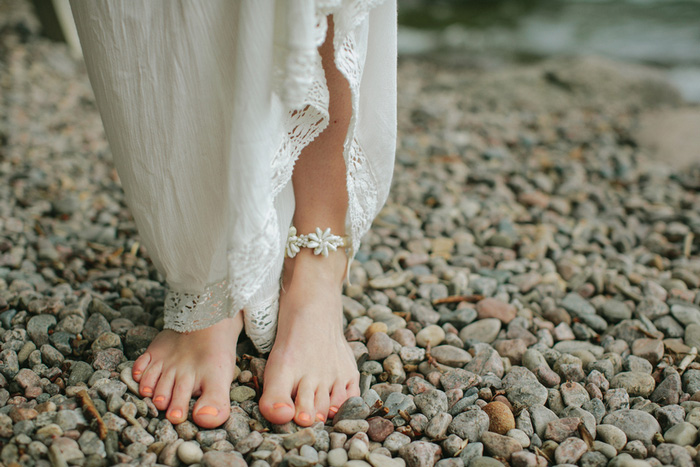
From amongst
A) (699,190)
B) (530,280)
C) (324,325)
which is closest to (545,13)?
(699,190)

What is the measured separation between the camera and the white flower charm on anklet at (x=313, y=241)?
132 cm

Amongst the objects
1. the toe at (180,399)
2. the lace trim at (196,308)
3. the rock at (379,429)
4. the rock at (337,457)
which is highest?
the lace trim at (196,308)

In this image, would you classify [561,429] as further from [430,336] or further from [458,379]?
[430,336]

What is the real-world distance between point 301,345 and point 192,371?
0.25 metres

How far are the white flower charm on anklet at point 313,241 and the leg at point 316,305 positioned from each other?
0.05 feet

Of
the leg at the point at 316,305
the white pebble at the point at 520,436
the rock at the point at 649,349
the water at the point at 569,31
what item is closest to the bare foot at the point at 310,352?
the leg at the point at 316,305

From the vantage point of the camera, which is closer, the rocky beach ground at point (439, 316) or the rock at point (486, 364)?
the rocky beach ground at point (439, 316)

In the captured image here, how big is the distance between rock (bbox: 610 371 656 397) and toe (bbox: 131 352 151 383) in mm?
1083

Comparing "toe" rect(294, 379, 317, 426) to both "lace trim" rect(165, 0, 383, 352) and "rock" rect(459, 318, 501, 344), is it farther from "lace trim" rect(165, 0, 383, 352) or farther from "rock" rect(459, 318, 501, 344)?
"rock" rect(459, 318, 501, 344)

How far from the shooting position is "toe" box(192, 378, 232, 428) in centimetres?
108

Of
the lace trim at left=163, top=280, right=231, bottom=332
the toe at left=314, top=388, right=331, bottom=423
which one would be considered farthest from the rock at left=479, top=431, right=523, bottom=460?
the lace trim at left=163, top=280, right=231, bottom=332

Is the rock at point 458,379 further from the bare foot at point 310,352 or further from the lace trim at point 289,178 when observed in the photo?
the lace trim at point 289,178

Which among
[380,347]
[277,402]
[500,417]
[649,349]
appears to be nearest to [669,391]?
[649,349]

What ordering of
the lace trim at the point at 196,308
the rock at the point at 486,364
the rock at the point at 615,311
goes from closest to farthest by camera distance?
the lace trim at the point at 196,308 < the rock at the point at 486,364 < the rock at the point at 615,311
